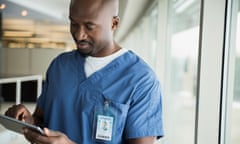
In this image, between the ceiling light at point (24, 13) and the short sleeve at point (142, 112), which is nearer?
the short sleeve at point (142, 112)

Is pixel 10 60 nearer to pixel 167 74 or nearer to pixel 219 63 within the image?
pixel 167 74

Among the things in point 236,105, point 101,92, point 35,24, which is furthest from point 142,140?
point 35,24

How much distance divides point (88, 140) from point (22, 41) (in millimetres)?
6171

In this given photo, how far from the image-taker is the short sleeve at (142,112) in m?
1.03

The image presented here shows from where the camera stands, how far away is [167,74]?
2.95 m

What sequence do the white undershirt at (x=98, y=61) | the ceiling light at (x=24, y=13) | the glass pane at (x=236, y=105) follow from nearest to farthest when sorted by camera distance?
the white undershirt at (x=98, y=61) → the glass pane at (x=236, y=105) → the ceiling light at (x=24, y=13)

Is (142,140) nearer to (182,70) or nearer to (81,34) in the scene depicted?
(81,34)

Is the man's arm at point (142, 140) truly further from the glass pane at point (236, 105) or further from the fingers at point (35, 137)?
the glass pane at point (236, 105)

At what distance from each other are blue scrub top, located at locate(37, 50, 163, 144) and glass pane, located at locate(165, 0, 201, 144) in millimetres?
732

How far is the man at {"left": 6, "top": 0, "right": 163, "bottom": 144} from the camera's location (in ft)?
3.40

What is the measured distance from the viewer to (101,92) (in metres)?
1.08

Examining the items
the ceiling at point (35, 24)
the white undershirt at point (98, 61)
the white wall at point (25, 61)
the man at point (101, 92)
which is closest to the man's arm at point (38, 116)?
the man at point (101, 92)

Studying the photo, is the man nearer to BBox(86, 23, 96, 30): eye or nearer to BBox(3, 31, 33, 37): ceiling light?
BBox(86, 23, 96, 30): eye

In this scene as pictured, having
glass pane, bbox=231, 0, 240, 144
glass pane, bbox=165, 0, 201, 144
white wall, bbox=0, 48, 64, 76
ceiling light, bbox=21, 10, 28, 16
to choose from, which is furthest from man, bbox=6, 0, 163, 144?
ceiling light, bbox=21, 10, 28, 16
